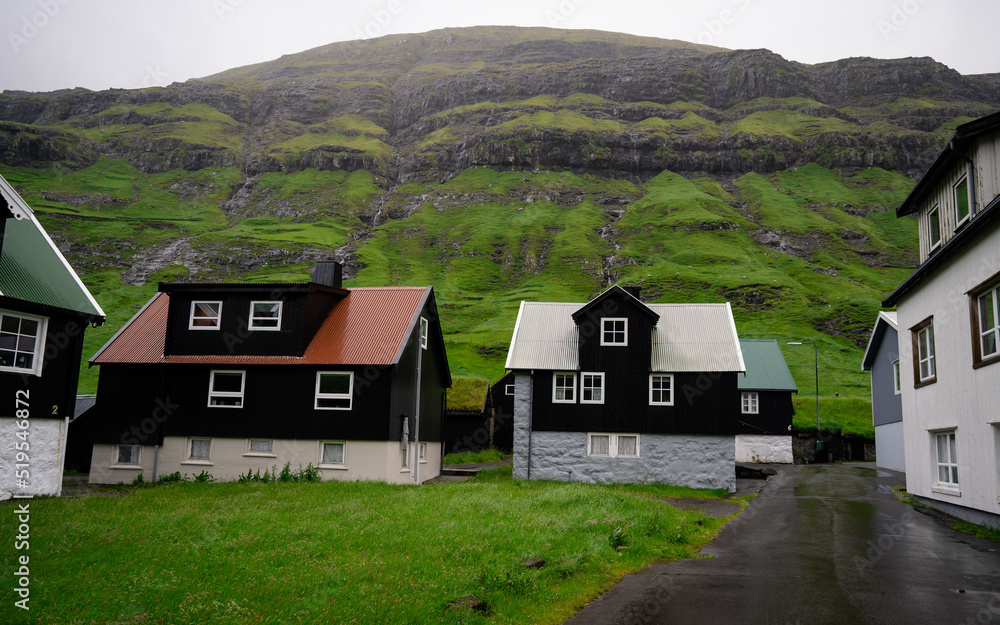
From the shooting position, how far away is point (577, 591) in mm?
11500

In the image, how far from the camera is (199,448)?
29.5 m

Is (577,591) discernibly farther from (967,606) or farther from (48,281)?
(48,281)

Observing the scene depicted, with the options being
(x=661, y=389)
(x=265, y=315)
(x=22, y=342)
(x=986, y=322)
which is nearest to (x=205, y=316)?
(x=265, y=315)

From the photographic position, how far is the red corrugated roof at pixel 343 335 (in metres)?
29.3

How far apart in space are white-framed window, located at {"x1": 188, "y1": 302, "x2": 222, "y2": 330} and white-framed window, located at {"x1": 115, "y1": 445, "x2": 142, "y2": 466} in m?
5.66

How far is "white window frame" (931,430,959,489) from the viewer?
67.9ft

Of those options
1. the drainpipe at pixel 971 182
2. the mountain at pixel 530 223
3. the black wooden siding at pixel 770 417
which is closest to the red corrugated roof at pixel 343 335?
the drainpipe at pixel 971 182

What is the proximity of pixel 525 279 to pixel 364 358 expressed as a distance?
104 metres

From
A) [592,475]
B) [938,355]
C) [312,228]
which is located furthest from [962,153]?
[312,228]

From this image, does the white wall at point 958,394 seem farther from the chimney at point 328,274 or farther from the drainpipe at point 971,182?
the chimney at point 328,274

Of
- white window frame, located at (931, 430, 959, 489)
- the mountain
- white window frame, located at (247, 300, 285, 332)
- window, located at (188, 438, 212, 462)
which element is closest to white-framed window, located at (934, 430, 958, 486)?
white window frame, located at (931, 430, 959, 489)

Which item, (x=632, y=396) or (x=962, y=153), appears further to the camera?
(x=632, y=396)

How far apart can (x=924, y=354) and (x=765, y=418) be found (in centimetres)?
2954

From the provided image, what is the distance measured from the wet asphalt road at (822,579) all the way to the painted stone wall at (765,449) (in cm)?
3070
